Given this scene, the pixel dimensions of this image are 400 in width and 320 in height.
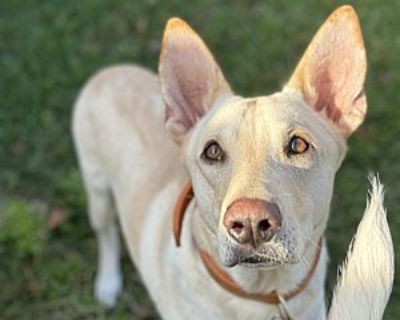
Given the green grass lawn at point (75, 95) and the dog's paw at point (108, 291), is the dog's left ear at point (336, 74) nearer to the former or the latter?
the green grass lawn at point (75, 95)

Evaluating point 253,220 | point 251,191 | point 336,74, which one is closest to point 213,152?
point 251,191

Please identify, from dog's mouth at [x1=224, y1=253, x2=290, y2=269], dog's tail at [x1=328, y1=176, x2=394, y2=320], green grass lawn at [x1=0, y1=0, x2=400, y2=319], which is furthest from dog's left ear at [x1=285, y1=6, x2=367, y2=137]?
green grass lawn at [x1=0, y1=0, x2=400, y2=319]

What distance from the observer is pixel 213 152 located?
2877mm

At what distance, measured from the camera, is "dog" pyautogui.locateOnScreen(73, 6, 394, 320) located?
249 centimetres

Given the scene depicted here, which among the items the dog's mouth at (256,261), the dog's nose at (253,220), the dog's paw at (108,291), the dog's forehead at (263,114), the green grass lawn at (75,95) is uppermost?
the dog's forehead at (263,114)

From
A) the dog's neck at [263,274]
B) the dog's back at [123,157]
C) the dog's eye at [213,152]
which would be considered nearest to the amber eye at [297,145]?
the dog's eye at [213,152]

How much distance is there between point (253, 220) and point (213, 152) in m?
0.47

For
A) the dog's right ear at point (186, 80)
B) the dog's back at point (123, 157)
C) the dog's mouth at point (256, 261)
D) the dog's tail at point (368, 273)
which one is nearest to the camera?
the dog's tail at point (368, 273)

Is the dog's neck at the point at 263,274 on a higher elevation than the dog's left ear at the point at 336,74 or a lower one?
lower

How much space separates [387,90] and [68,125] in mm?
1986

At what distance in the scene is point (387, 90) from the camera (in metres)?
5.22

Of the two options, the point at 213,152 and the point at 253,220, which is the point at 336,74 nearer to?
the point at 213,152

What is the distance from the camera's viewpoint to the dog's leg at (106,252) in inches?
172

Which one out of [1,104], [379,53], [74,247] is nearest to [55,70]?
[1,104]
